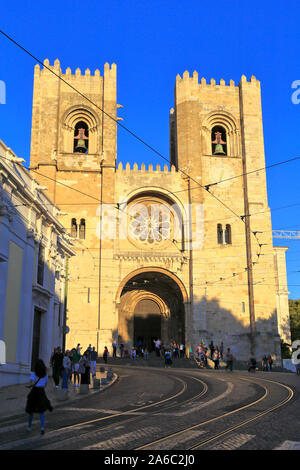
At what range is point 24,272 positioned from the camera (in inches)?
722

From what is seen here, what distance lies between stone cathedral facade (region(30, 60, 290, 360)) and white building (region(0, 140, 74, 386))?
11.4 m

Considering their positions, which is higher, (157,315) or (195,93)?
(195,93)

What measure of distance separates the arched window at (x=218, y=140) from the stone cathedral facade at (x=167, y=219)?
6.9 inches

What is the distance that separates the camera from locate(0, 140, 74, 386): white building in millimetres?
16328

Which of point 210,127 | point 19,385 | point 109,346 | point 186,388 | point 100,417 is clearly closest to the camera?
point 100,417

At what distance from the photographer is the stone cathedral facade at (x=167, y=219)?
3475cm

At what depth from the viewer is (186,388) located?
15.8 meters

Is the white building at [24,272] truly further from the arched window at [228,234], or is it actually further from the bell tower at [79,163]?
the arched window at [228,234]

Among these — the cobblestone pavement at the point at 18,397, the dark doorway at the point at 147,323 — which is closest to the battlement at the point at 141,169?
the dark doorway at the point at 147,323

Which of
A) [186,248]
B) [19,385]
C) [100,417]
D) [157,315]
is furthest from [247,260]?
[100,417]

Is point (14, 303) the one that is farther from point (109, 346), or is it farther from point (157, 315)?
point (157, 315)

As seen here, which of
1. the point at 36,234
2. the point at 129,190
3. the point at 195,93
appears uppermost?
the point at 195,93

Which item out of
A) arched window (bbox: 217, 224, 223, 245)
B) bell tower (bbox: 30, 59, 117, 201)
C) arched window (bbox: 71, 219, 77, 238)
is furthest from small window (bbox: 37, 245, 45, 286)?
arched window (bbox: 217, 224, 223, 245)
